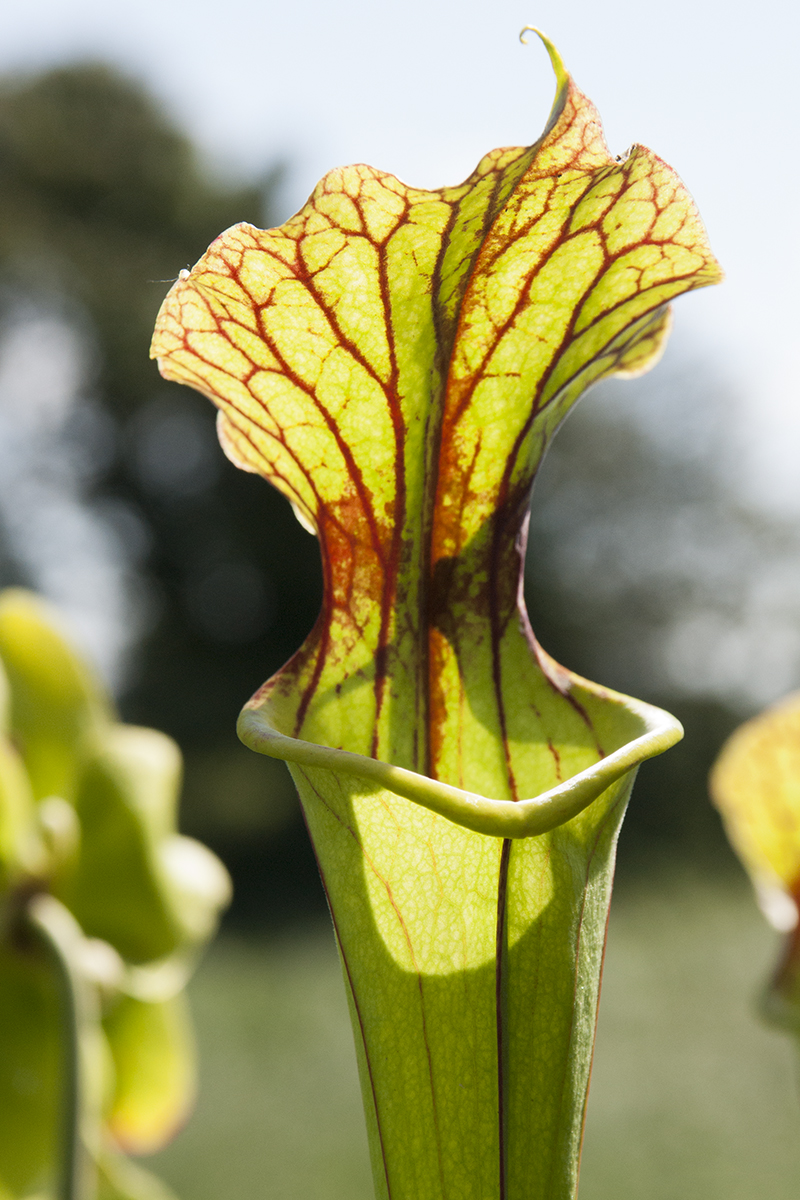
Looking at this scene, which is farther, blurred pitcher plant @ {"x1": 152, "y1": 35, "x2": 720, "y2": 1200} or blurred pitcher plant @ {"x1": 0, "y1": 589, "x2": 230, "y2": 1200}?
blurred pitcher plant @ {"x1": 0, "y1": 589, "x2": 230, "y2": 1200}

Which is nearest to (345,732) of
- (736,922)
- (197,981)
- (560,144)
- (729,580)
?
(560,144)

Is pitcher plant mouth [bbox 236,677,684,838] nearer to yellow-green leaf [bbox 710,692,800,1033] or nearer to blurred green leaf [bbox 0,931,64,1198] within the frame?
yellow-green leaf [bbox 710,692,800,1033]

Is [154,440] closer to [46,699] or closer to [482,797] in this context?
[46,699]

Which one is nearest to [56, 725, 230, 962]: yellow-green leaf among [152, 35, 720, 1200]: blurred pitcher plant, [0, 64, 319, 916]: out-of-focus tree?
[152, 35, 720, 1200]: blurred pitcher plant

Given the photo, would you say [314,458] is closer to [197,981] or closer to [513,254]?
[513,254]

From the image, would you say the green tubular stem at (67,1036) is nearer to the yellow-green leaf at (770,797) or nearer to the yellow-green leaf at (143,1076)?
the yellow-green leaf at (143,1076)

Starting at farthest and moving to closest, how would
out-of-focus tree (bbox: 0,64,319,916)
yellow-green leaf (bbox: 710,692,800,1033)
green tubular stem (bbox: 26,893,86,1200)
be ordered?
1. out-of-focus tree (bbox: 0,64,319,916)
2. yellow-green leaf (bbox: 710,692,800,1033)
3. green tubular stem (bbox: 26,893,86,1200)

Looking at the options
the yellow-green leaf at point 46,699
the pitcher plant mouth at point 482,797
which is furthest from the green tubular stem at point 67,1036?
the pitcher plant mouth at point 482,797
